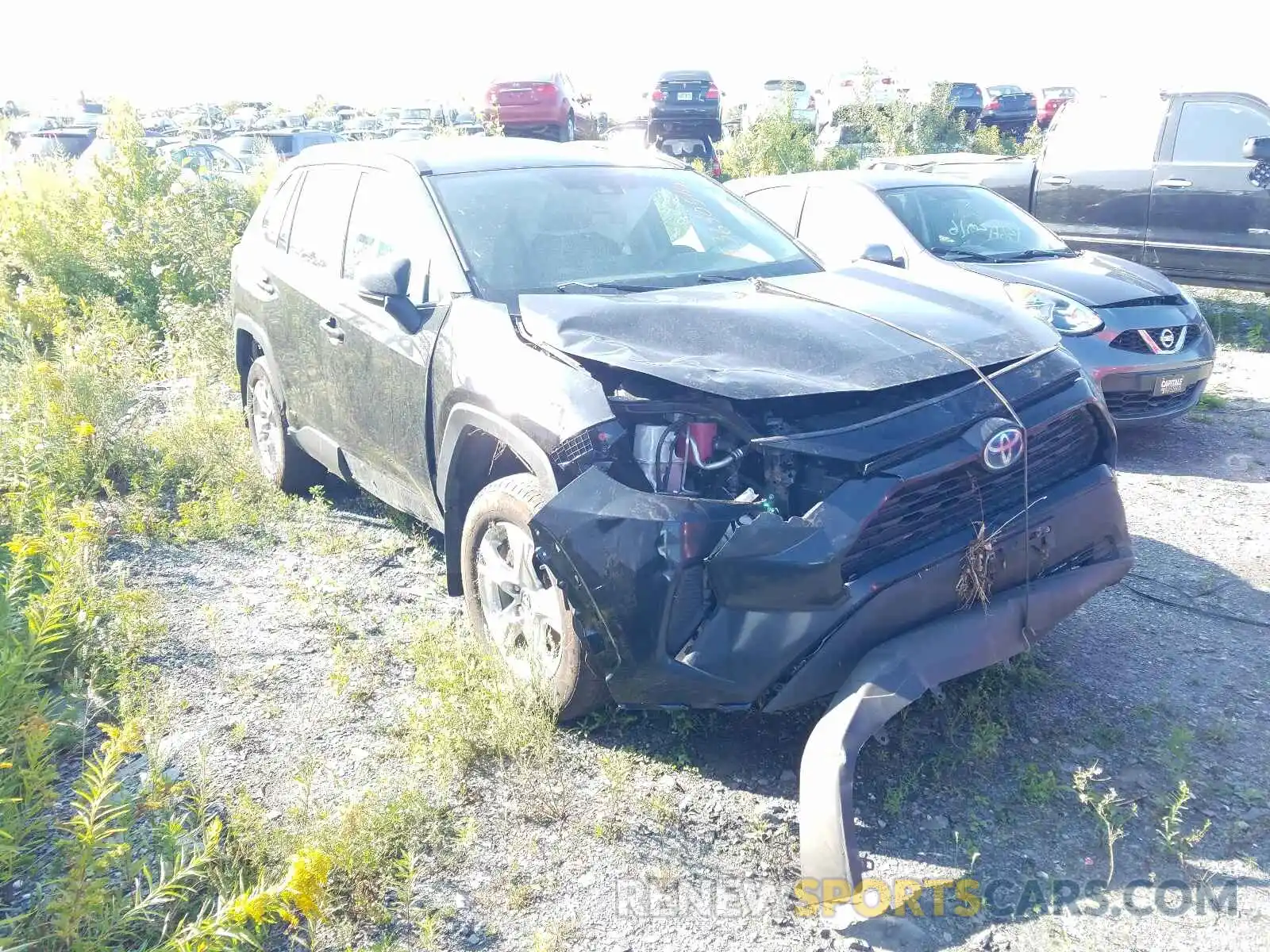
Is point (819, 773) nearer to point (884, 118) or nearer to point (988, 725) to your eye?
point (988, 725)

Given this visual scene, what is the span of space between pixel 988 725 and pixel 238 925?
225 centimetres

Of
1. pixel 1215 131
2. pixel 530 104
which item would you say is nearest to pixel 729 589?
pixel 1215 131

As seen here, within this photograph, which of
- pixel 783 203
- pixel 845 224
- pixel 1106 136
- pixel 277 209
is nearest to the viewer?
pixel 277 209

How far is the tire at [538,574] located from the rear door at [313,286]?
4.69 feet

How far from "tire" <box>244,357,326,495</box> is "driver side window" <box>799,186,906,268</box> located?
368cm

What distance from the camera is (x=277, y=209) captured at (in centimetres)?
559

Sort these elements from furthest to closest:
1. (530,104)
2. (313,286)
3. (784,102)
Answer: (530,104) → (784,102) → (313,286)

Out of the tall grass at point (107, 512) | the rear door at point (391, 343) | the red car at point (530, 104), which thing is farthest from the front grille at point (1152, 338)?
the red car at point (530, 104)

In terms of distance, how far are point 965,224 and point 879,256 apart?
304 centimetres

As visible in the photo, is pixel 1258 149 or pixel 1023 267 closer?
pixel 1023 267

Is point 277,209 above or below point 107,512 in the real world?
above

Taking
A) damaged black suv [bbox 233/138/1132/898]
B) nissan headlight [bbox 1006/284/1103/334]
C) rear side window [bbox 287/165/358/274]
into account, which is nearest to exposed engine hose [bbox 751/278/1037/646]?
damaged black suv [bbox 233/138/1132/898]

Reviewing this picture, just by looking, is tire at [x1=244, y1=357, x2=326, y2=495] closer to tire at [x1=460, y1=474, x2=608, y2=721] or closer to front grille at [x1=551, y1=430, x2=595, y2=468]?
tire at [x1=460, y1=474, x2=608, y2=721]

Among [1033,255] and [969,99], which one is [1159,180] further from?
[969,99]
